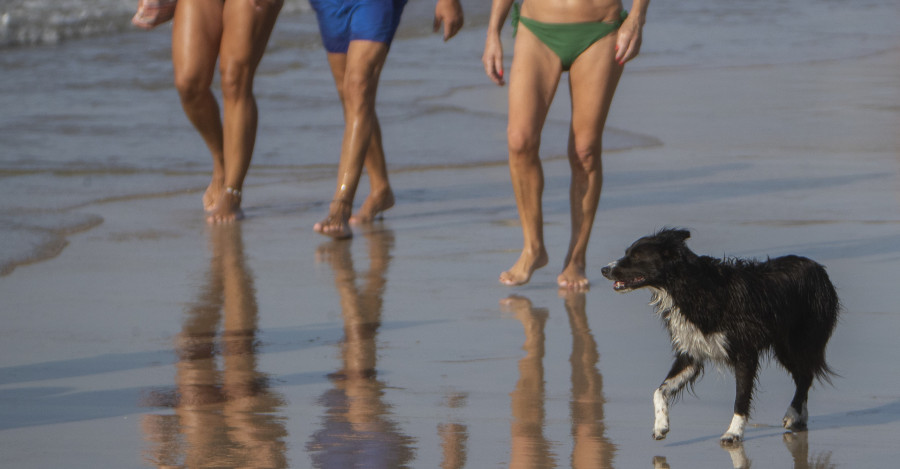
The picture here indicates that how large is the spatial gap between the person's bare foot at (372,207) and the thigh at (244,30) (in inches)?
37.9

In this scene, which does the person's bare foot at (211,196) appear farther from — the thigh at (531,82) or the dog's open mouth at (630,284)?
the dog's open mouth at (630,284)

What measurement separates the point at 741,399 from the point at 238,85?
13.9 ft

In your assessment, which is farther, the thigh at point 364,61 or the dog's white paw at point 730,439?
the thigh at point 364,61

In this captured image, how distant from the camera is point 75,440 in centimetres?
398

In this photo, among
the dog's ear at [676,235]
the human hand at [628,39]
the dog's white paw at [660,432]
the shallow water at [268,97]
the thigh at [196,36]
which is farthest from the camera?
the shallow water at [268,97]

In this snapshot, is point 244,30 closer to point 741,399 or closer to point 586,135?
point 586,135

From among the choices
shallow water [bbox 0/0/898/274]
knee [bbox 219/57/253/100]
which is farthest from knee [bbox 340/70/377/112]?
shallow water [bbox 0/0/898/274]

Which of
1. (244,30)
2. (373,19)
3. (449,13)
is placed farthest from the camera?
(244,30)

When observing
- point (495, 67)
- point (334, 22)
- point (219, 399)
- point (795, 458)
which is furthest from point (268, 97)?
point (795, 458)

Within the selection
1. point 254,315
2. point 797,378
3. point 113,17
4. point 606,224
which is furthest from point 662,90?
point 113,17

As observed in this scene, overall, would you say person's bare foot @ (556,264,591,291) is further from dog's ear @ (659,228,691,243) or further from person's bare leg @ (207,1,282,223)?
person's bare leg @ (207,1,282,223)

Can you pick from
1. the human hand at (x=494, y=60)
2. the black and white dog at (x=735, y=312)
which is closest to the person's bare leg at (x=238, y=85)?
the human hand at (x=494, y=60)

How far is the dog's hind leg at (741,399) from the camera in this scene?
13.0ft

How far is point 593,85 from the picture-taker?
19.3 ft
